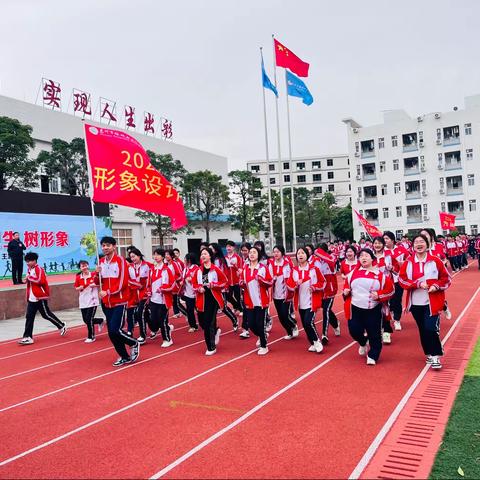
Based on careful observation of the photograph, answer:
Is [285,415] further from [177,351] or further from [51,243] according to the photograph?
[51,243]

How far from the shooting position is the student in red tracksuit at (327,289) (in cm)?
734

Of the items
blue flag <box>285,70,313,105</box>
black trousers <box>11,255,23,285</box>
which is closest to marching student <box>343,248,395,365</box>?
black trousers <box>11,255,23,285</box>

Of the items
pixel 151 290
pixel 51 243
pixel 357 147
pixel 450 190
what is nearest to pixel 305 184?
pixel 357 147

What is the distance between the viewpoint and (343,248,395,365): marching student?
230 inches

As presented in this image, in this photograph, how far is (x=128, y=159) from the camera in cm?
767

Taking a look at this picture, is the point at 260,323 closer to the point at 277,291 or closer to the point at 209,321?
the point at 209,321

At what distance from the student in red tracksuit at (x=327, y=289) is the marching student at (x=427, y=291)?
4.81 ft

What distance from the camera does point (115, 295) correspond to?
645 cm

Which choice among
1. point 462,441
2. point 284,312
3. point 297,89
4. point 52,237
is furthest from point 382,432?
point 52,237

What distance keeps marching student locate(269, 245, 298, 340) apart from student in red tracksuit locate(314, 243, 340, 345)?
0.49 meters

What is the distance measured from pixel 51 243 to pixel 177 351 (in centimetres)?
1594

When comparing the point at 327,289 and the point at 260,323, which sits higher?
the point at 327,289

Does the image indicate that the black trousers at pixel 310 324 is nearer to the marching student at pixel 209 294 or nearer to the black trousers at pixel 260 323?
the black trousers at pixel 260 323

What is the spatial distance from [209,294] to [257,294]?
67cm
